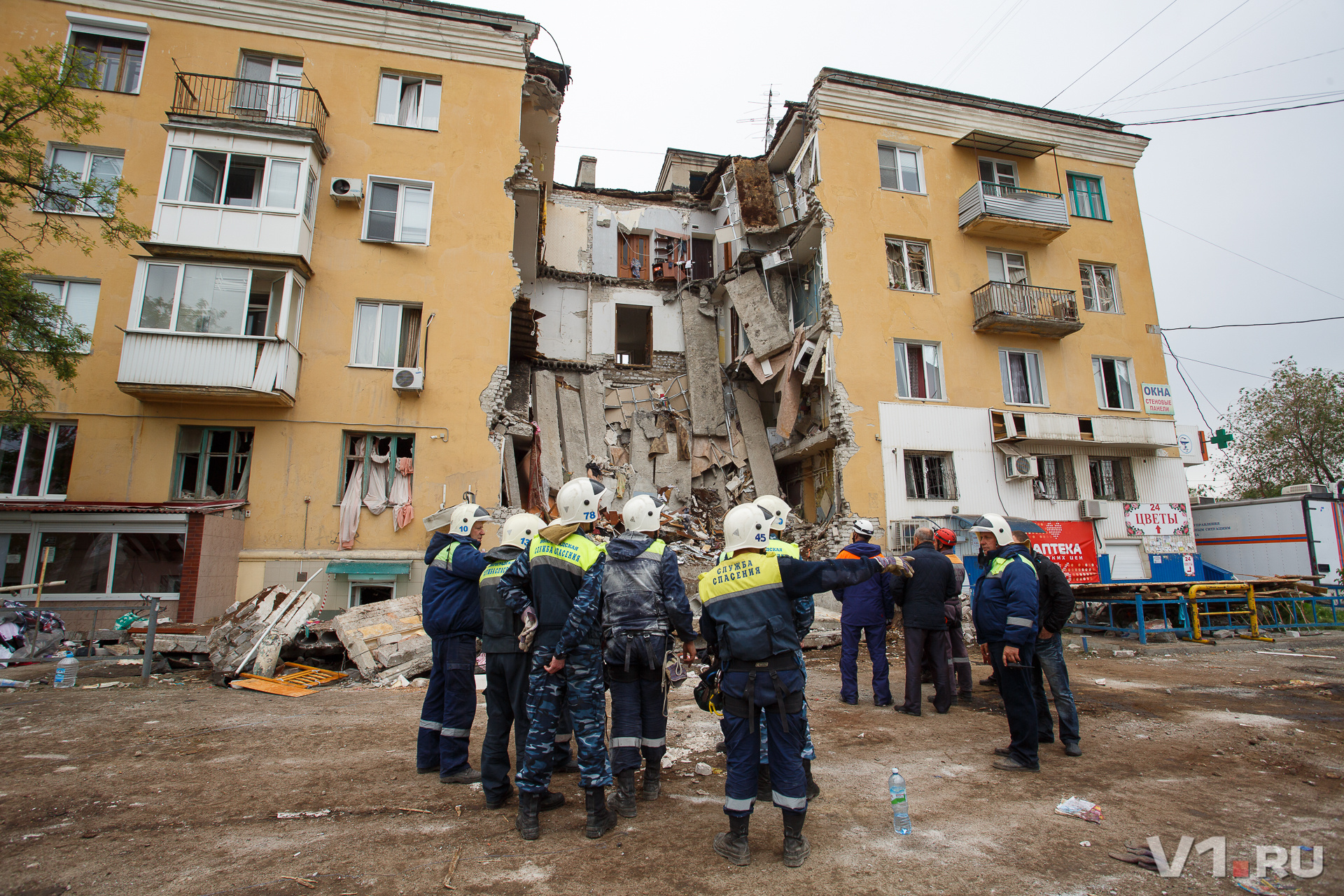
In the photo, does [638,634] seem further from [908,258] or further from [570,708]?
[908,258]

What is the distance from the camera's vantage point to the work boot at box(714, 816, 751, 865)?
3336mm

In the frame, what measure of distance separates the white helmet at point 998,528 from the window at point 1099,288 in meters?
16.1

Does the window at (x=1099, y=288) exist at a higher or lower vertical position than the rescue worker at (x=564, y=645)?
higher

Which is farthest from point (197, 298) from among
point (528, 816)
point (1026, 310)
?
point (1026, 310)

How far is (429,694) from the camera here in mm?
4871

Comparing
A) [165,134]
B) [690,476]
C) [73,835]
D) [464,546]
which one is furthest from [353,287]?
[73,835]

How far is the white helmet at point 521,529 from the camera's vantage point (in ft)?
15.8

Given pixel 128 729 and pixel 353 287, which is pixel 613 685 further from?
pixel 353 287

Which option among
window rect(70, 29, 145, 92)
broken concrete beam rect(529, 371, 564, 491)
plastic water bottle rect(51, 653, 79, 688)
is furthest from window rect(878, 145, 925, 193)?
plastic water bottle rect(51, 653, 79, 688)

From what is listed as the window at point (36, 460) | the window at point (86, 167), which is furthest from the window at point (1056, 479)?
the window at point (86, 167)

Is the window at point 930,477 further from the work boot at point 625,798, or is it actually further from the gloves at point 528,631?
the gloves at point 528,631

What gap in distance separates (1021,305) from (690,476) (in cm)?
993

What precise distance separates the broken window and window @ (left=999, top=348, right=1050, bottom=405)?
9987 millimetres

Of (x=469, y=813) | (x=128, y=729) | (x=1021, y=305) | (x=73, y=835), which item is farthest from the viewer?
(x=1021, y=305)
